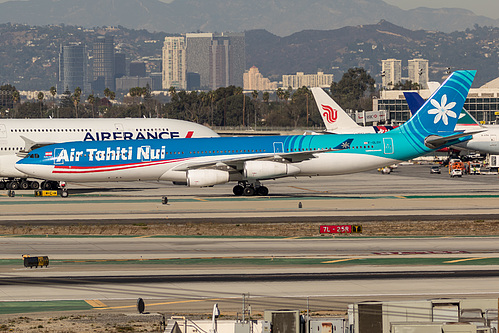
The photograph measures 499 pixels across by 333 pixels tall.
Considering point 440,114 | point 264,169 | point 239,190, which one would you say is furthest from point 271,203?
point 440,114

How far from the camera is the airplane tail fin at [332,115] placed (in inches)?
4419

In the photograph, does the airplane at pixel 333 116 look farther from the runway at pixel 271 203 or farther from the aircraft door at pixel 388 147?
A: the aircraft door at pixel 388 147

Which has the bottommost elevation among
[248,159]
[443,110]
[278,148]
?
[248,159]

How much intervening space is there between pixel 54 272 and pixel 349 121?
8375cm

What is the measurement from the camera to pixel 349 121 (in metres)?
113

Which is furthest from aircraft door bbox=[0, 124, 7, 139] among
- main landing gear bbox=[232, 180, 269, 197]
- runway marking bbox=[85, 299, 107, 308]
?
runway marking bbox=[85, 299, 107, 308]

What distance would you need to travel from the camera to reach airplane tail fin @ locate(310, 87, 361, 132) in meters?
112

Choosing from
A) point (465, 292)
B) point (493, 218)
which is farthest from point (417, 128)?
point (465, 292)

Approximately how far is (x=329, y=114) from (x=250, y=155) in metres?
53.3

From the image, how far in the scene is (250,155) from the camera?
204 ft

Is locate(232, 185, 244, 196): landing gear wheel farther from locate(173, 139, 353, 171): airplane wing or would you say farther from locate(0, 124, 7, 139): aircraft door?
locate(0, 124, 7, 139): aircraft door

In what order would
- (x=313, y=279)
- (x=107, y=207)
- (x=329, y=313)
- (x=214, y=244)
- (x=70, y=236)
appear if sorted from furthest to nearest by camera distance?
1. (x=107, y=207)
2. (x=70, y=236)
3. (x=214, y=244)
4. (x=313, y=279)
5. (x=329, y=313)

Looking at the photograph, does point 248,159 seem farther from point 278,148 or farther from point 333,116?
point 333,116

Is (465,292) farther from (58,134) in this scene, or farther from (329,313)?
(58,134)
